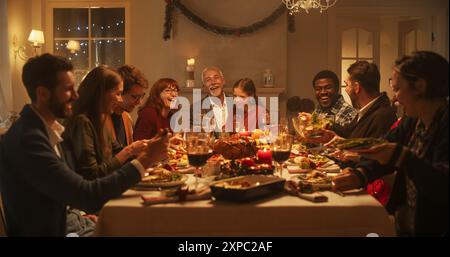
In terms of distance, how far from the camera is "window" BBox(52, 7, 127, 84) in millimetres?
5516

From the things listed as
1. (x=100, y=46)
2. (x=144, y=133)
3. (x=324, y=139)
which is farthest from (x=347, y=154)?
(x=100, y=46)

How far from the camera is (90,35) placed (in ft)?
18.1

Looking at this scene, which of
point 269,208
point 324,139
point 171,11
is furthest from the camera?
point 171,11

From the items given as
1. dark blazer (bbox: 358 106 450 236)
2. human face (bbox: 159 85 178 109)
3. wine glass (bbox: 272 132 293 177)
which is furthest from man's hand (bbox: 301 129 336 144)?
human face (bbox: 159 85 178 109)

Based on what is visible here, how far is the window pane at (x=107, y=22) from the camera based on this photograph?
5.51 metres

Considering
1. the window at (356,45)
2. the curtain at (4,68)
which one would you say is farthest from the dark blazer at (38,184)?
the window at (356,45)

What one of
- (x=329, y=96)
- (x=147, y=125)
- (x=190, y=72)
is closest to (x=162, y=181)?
(x=147, y=125)

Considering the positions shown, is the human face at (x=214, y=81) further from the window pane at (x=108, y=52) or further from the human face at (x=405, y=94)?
the human face at (x=405, y=94)

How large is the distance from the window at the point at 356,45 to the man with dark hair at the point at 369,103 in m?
2.87

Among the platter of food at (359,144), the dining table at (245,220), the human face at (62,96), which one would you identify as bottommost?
the dining table at (245,220)

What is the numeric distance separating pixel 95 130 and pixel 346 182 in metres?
1.07

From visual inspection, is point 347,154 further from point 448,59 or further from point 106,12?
point 106,12

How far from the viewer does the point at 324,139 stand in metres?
2.31
